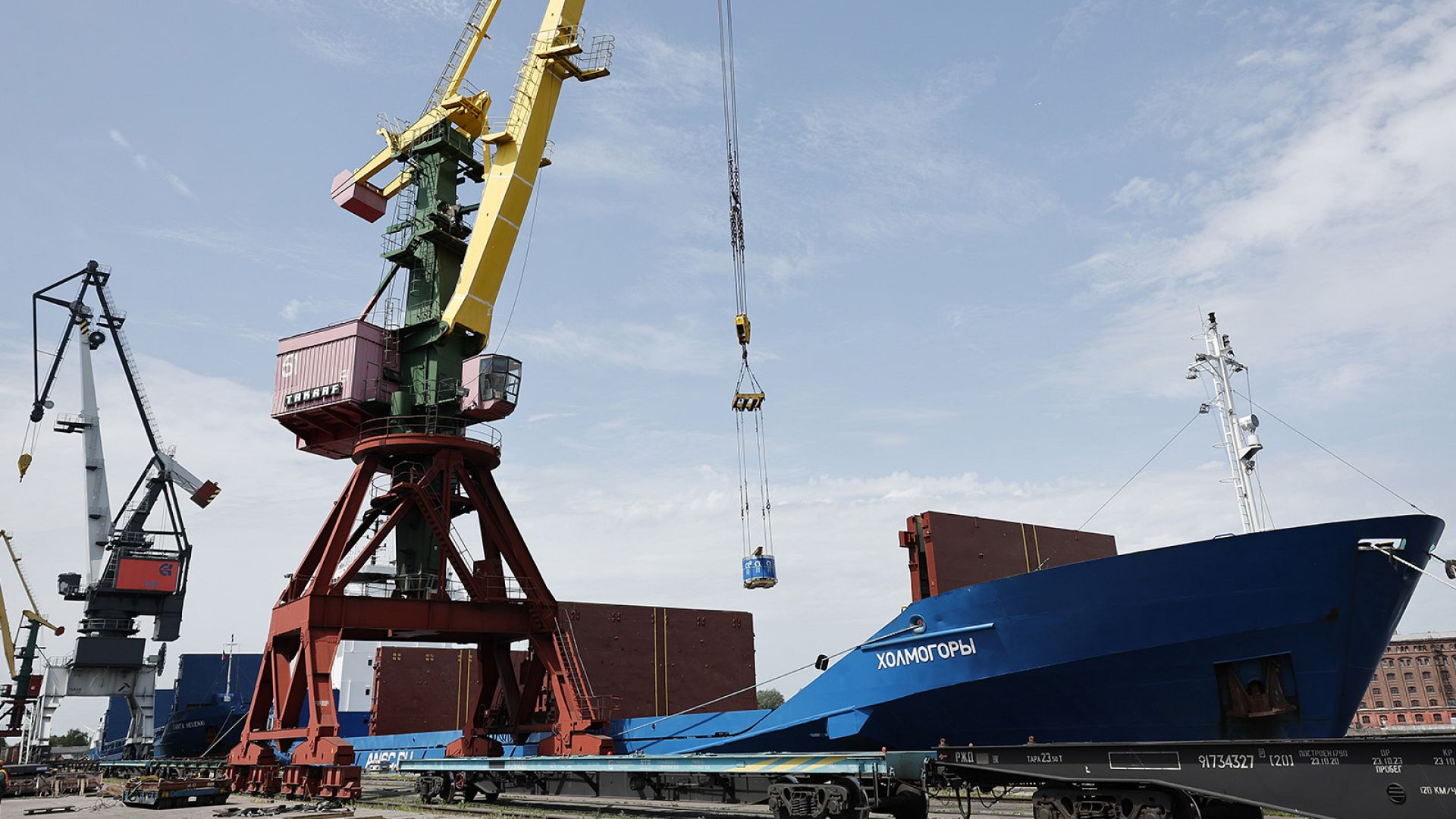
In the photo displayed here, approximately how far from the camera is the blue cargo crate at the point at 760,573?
71.6 ft

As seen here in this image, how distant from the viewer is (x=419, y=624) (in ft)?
75.2

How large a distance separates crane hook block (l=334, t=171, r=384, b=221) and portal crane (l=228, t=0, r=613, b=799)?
2.01 meters

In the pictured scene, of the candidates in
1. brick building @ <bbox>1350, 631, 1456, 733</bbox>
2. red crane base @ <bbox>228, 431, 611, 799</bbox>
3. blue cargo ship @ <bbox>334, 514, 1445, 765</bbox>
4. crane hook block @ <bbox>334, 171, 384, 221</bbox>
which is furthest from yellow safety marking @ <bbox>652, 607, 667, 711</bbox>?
brick building @ <bbox>1350, 631, 1456, 733</bbox>

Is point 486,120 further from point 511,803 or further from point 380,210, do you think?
point 511,803

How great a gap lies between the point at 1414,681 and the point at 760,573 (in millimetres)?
91178

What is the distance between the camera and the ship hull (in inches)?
503

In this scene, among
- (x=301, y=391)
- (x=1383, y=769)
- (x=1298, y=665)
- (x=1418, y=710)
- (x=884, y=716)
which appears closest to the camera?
(x=1383, y=769)

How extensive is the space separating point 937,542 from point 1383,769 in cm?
866

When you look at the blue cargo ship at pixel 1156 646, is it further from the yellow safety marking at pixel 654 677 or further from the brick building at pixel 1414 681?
the brick building at pixel 1414 681

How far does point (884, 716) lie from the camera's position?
16203 mm

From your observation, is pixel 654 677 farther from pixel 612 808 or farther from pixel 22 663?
pixel 22 663

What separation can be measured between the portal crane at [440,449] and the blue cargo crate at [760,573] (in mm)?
5027

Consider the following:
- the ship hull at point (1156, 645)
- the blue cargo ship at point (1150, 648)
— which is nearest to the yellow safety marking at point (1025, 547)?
the blue cargo ship at point (1150, 648)

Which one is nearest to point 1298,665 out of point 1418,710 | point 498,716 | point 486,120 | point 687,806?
point 687,806
